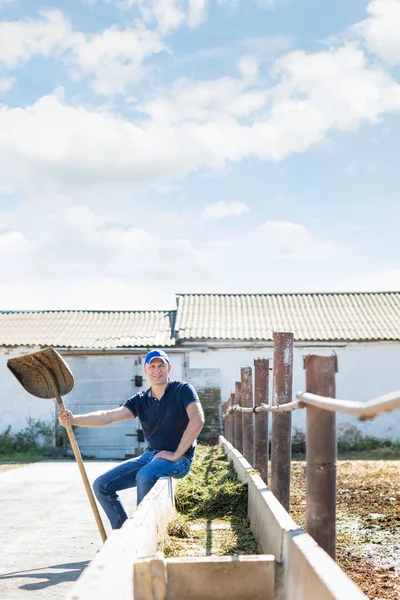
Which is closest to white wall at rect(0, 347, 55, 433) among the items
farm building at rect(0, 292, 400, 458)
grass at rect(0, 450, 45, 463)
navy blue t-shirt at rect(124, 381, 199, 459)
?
farm building at rect(0, 292, 400, 458)

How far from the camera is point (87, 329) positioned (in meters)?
22.8

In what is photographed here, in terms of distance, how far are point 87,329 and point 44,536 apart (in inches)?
640

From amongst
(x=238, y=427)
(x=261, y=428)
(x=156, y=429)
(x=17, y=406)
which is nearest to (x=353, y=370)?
(x=238, y=427)

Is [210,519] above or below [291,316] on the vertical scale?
below

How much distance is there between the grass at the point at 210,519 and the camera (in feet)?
15.7

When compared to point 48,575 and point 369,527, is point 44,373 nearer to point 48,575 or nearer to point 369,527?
point 48,575

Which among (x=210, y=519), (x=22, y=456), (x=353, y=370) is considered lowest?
(x=22, y=456)

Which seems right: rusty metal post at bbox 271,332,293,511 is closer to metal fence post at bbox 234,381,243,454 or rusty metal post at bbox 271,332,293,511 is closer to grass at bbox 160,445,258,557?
grass at bbox 160,445,258,557

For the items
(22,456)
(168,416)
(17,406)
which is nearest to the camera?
(168,416)

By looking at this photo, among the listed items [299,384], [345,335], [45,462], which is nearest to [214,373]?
[299,384]

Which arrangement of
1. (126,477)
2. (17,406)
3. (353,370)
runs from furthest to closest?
(17,406)
(353,370)
(126,477)

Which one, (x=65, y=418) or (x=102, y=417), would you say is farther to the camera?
(x=102, y=417)

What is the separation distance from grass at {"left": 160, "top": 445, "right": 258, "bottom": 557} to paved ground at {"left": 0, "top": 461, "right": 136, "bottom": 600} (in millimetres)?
718

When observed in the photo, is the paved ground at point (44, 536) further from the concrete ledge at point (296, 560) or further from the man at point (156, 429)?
the concrete ledge at point (296, 560)
